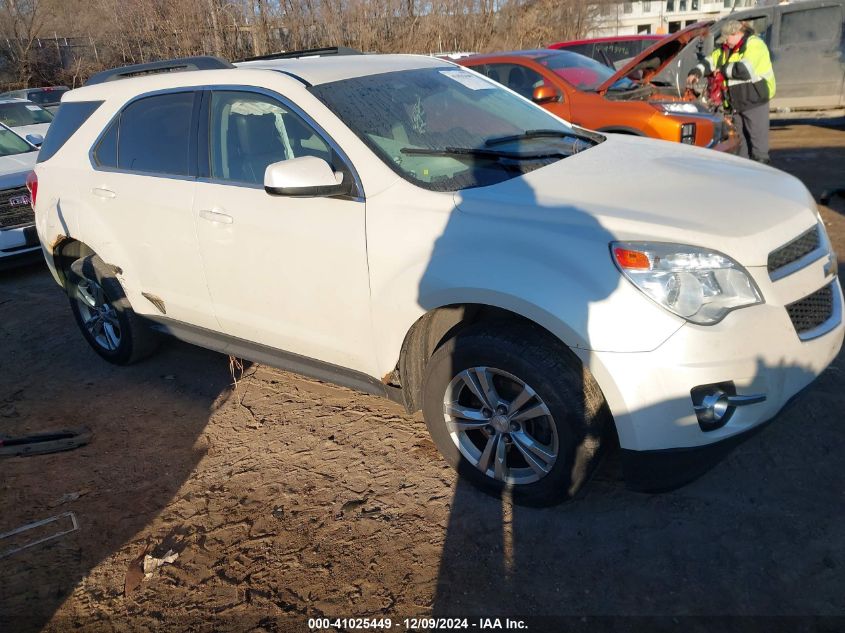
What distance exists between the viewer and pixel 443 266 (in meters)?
2.87

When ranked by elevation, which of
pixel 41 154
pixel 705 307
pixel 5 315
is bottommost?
pixel 5 315

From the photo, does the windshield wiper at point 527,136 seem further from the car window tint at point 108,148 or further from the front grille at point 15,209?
the front grille at point 15,209

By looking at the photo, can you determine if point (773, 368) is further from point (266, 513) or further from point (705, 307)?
point (266, 513)

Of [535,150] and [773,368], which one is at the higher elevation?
[535,150]

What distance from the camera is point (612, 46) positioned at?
15672 mm

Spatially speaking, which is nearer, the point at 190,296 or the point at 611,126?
the point at 190,296

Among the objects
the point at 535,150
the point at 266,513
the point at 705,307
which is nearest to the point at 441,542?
the point at 266,513

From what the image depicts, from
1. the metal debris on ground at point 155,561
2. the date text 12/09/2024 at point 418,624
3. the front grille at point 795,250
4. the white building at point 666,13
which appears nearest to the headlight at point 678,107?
the front grille at point 795,250

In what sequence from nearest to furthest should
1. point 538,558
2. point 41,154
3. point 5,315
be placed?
point 538,558
point 41,154
point 5,315

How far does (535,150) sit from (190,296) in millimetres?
2170

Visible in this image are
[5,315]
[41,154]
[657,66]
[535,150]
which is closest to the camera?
[535,150]

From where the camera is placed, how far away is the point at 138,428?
4.21m

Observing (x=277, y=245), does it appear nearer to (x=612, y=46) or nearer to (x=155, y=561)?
(x=155, y=561)

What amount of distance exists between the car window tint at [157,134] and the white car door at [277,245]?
214 millimetres
